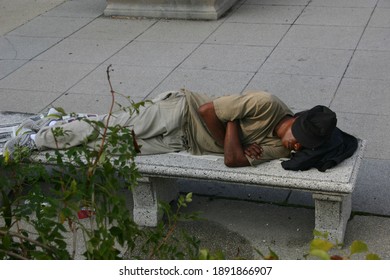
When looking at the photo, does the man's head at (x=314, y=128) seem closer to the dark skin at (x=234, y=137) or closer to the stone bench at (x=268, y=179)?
the dark skin at (x=234, y=137)

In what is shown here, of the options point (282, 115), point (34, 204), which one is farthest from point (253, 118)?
point (34, 204)

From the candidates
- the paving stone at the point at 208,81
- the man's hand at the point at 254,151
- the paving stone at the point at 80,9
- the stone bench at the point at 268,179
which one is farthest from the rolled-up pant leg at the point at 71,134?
the paving stone at the point at 80,9

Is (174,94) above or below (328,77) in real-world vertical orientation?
above

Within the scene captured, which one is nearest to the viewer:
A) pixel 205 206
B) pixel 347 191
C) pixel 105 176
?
pixel 105 176

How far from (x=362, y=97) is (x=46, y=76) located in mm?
3372

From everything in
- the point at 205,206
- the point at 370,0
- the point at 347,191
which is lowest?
the point at 370,0

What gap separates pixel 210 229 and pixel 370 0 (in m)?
6.22

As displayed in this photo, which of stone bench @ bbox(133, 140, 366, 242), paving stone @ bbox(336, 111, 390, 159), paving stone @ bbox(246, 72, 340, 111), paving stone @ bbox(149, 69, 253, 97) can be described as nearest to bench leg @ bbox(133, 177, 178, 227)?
stone bench @ bbox(133, 140, 366, 242)

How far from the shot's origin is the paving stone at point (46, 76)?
837cm

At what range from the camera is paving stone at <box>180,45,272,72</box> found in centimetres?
862

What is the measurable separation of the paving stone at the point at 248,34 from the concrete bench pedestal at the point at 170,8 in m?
0.30

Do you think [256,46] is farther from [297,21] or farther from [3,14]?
[3,14]

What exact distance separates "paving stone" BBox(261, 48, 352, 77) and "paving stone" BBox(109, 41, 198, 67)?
1.02m

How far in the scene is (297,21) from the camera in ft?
33.0
